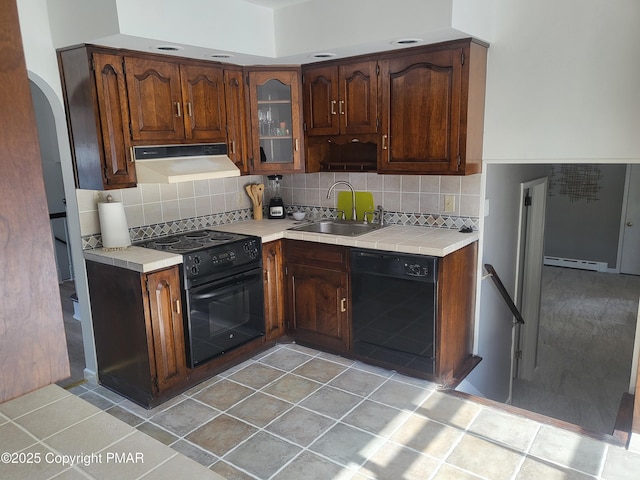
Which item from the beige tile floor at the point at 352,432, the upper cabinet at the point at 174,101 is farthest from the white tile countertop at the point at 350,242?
the beige tile floor at the point at 352,432

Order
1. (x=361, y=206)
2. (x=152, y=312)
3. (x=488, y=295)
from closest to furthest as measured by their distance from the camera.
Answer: (x=152, y=312)
(x=488, y=295)
(x=361, y=206)

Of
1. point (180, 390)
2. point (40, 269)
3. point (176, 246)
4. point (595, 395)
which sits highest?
point (40, 269)

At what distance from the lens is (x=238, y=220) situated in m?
4.25

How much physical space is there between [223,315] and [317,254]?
0.79 metres

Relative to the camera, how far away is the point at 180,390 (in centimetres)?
316

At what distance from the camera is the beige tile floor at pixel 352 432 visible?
2.39 metres

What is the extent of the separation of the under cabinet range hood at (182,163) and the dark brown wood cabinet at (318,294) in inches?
30.8

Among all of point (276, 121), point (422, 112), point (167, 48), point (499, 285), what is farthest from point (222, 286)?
point (499, 285)

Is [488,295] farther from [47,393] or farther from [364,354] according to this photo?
[47,393]

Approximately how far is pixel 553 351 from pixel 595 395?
80 cm

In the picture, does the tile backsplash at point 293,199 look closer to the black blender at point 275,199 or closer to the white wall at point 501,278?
the black blender at point 275,199

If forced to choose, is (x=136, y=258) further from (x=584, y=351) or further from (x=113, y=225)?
(x=584, y=351)

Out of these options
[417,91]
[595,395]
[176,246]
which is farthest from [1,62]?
[595,395]

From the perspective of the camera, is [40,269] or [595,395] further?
[595,395]
